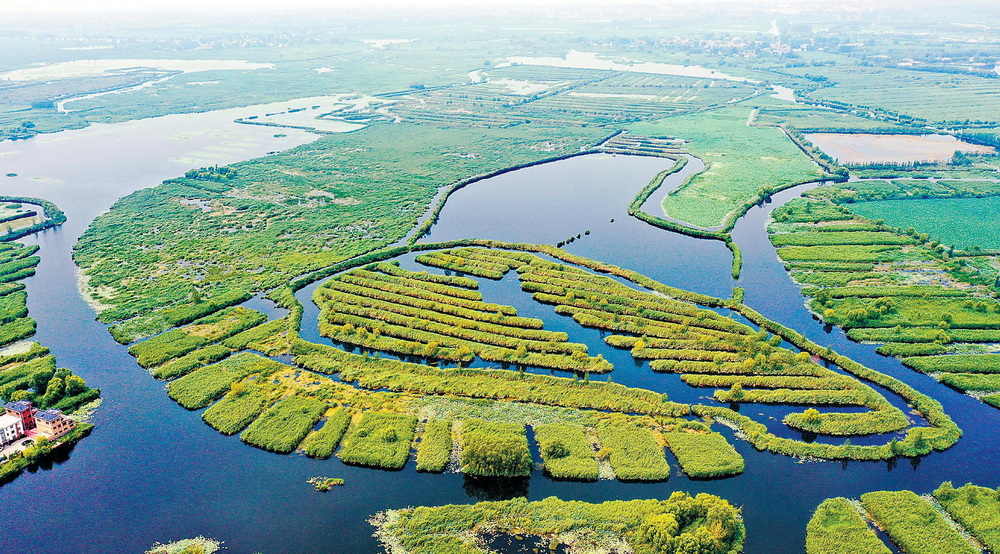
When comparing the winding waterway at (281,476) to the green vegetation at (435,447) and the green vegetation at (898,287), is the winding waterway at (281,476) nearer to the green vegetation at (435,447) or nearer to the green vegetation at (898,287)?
the green vegetation at (435,447)

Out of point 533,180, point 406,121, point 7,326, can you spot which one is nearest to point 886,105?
point 533,180

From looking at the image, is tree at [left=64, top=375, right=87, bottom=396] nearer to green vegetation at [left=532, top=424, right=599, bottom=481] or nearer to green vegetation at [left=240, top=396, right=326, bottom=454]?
green vegetation at [left=240, top=396, right=326, bottom=454]

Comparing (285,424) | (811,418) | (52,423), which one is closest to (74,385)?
(52,423)

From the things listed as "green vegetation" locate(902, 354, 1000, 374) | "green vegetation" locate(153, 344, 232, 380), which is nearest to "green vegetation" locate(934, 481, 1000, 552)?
"green vegetation" locate(902, 354, 1000, 374)

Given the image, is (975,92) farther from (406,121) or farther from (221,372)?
(221,372)

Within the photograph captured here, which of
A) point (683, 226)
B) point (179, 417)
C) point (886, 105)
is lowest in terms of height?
point (179, 417)

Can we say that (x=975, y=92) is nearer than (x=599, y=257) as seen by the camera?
No
